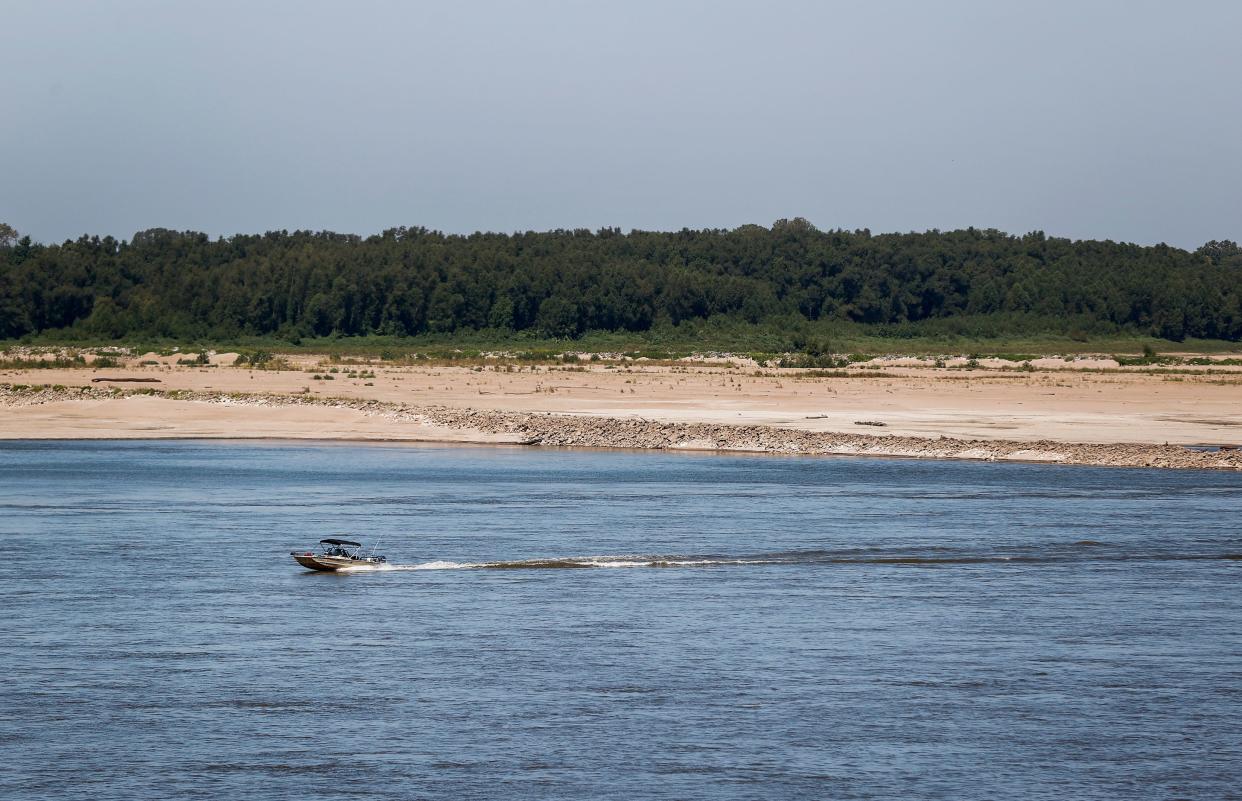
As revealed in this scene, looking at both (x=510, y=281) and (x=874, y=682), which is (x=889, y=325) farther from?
(x=874, y=682)

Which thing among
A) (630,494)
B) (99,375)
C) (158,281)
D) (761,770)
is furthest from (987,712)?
(158,281)

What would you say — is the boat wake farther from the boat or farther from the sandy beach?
the sandy beach

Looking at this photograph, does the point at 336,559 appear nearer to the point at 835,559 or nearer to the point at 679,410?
the point at 835,559

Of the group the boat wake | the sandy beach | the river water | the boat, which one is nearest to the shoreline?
the sandy beach

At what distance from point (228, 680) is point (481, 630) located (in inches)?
168

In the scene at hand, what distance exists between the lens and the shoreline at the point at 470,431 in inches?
1957

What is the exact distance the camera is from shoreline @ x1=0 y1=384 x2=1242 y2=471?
49.7 metres

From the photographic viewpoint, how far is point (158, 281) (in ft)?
599

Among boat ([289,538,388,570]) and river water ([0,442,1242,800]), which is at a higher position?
boat ([289,538,388,570])

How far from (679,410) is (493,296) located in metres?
110

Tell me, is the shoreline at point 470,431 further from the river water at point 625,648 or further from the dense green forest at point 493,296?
the dense green forest at point 493,296

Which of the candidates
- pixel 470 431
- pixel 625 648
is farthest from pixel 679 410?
pixel 625 648

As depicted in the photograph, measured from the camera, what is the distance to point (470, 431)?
58469 mm

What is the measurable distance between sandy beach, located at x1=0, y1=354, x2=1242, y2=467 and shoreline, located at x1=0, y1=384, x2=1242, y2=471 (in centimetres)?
10
